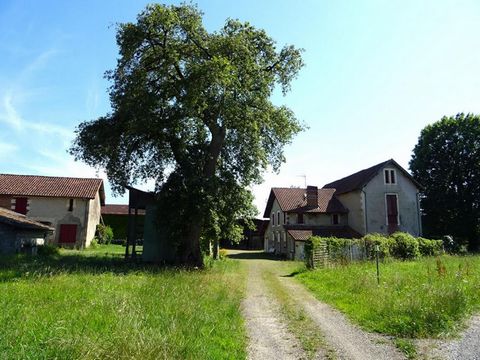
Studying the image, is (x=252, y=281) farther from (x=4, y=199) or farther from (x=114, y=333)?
(x=4, y=199)

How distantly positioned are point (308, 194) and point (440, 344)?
1355 inches

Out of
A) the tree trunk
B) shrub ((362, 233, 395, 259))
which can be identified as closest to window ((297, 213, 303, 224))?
shrub ((362, 233, 395, 259))

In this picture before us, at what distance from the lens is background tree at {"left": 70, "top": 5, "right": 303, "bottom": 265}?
2091 cm

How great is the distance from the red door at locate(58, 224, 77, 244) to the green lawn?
3172 centimetres

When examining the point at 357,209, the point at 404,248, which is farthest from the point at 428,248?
the point at 357,209

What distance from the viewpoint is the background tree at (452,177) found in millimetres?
44000

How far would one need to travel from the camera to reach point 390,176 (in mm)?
39688

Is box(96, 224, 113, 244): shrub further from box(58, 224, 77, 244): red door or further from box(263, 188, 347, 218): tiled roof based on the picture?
box(263, 188, 347, 218): tiled roof

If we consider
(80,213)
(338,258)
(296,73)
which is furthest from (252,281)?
(80,213)

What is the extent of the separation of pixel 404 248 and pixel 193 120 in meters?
18.4

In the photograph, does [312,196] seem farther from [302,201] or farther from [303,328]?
[303,328]

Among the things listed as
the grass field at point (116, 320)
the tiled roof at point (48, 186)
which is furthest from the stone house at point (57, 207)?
the grass field at point (116, 320)

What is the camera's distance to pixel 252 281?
18.5 m

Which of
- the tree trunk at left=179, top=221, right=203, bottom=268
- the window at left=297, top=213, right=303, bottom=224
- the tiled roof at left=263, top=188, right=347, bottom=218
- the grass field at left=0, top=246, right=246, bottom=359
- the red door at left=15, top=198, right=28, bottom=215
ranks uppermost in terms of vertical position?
the tiled roof at left=263, top=188, right=347, bottom=218
